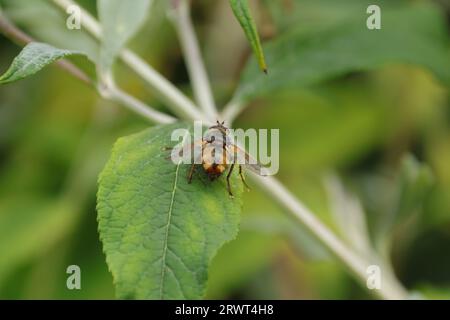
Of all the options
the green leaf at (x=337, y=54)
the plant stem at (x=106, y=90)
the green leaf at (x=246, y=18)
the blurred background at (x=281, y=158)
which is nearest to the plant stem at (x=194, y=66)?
the green leaf at (x=337, y=54)

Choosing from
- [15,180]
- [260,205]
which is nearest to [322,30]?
[260,205]

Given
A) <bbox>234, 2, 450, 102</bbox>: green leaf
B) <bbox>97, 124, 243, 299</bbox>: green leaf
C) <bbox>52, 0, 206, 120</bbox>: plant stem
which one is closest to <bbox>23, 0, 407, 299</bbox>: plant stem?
<bbox>52, 0, 206, 120</bbox>: plant stem

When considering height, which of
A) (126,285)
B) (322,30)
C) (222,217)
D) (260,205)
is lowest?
(126,285)

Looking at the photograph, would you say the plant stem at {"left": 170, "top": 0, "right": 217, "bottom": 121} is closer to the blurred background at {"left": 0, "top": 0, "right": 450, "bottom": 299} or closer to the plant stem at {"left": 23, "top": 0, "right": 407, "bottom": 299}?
the plant stem at {"left": 23, "top": 0, "right": 407, "bottom": 299}

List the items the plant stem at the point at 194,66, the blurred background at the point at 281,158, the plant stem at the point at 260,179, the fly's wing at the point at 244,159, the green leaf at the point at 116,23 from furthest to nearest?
1. the blurred background at the point at 281,158
2. the plant stem at the point at 194,66
3. the plant stem at the point at 260,179
4. the green leaf at the point at 116,23
5. the fly's wing at the point at 244,159

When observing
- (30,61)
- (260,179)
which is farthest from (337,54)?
(30,61)

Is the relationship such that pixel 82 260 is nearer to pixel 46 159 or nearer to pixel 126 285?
pixel 46 159

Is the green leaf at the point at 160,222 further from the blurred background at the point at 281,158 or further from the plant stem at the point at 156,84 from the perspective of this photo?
the blurred background at the point at 281,158
